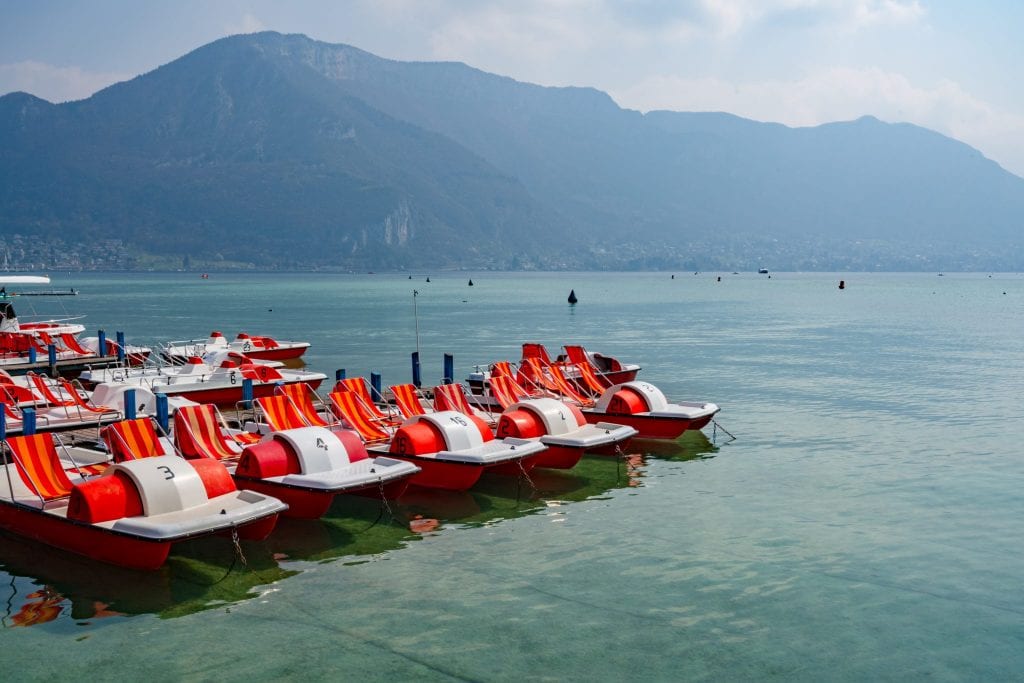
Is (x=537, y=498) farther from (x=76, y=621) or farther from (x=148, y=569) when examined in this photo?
(x=76, y=621)

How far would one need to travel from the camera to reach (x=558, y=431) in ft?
67.0

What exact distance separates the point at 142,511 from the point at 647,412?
43.7 feet

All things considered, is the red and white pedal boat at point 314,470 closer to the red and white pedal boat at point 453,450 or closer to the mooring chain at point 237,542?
the red and white pedal boat at point 453,450

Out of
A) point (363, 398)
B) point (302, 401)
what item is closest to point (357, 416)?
point (363, 398)

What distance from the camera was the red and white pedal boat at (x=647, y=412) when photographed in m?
23.4

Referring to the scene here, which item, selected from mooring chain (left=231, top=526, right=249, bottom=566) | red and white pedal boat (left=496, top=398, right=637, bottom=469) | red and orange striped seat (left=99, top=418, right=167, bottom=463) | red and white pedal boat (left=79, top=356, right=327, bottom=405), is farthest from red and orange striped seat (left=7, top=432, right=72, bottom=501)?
red and white pedal boat (left=79, top=356, right=327, bottom=405)

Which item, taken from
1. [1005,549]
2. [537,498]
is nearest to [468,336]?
[537,498]

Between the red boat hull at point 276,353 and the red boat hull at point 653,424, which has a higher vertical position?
the red boat hull at point 653,424

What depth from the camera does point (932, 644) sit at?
11555 mm

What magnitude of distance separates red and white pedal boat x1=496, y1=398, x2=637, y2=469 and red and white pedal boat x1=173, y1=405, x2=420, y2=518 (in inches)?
145

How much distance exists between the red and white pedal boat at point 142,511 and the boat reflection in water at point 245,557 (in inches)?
15.2

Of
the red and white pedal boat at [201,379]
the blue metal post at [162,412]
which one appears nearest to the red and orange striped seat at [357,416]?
the blue metal post at [162,412]

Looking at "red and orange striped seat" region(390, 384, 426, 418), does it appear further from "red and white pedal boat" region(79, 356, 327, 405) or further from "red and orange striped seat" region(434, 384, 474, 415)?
"red and white pedal boat" region(79, 356, 327, 405)

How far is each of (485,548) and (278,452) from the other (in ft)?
13.1
